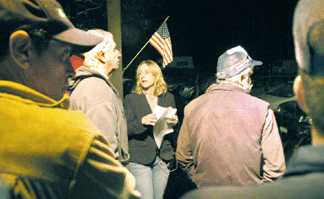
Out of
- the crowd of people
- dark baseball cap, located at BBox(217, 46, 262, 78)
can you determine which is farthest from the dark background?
the crowd of people

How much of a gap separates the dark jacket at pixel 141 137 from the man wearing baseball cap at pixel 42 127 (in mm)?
1974

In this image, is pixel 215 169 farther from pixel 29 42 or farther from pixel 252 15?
pixel 252 15

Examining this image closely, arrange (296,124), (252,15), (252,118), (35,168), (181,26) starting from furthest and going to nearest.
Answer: (252,15) < (181,26) < (296,124) < (252,118) < (35,168)

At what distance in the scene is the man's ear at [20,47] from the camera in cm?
95

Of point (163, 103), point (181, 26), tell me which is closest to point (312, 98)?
point (163, 103)

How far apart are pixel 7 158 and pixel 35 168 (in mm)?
94

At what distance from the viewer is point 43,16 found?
1.01 meters

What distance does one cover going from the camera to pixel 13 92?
907 millimetres

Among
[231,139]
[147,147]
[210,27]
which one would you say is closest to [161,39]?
[147,147]

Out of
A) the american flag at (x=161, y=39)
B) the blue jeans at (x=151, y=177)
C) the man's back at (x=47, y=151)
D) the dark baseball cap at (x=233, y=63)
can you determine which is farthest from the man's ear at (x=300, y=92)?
the american flag at (x=161, y=39)

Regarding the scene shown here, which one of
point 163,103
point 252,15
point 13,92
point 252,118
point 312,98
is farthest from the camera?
point 252,15

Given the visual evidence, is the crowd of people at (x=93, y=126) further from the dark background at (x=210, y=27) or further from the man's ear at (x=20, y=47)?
the dark background at (x=210, y=27)

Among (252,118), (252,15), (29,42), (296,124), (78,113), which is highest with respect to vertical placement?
(252,15)

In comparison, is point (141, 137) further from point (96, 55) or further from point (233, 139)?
point (233, 139)
